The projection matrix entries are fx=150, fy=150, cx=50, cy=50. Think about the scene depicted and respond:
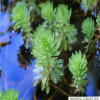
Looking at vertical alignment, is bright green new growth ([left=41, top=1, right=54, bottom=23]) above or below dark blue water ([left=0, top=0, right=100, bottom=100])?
above

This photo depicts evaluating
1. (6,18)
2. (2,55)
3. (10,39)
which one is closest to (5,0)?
(6,18)

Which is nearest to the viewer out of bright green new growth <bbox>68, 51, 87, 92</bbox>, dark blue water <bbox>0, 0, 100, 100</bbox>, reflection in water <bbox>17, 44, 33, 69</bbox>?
bright green new growth <bbox>68, 51, 87, 92</bbox>

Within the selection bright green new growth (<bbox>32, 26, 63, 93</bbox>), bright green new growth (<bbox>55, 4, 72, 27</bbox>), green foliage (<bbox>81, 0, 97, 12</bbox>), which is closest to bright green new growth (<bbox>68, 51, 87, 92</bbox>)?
bright green new growth (<bbox>32, 26, 63, 93</bbox>)

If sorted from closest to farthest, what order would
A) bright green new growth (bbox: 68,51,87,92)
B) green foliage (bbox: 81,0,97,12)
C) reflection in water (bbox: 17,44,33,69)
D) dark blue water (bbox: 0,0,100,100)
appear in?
bright green new growth (bbox: 68,51,87,92) < dark blue water (bbox: 0,0,100,100) < reflection in water (bbox: 17,44,33,69) < green foliage (bbox: 81,0,97,12)

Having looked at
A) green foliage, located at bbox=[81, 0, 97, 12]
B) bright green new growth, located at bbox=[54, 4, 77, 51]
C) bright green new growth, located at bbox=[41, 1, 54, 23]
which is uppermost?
green foliage, located at bbox=[81, 0, 97, 12]

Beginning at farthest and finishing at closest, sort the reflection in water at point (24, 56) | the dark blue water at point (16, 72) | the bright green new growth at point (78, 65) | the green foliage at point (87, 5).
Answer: the green foliage at point (87, 5) < the reflection in water at point (24, 56) < the dark blue water at point (16, 72) < the bright green new growth at point (78, 65)

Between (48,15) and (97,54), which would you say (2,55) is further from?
(97,54)

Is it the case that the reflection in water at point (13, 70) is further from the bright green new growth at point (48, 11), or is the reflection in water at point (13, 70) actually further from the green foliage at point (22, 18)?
the bright green new growth at point (48, 11)

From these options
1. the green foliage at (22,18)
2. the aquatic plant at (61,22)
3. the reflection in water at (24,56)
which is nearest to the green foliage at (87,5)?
the aquatic plant at (61,22)

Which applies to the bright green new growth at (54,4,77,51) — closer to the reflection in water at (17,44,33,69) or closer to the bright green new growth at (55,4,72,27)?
the bright green new growth at (55,4,72,27)
